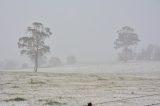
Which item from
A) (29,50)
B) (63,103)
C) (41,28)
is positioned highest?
(41,28)

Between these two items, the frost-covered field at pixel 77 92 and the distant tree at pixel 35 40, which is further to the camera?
the distant tree at pixel 35 40

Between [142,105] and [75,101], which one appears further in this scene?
[75,101]

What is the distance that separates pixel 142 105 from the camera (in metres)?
18.0

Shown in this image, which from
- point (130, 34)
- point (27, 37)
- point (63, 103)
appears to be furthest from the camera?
point (130, 34)

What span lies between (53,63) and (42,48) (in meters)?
77.0

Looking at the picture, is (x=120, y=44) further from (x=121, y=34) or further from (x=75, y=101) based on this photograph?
(x=75, y=101)

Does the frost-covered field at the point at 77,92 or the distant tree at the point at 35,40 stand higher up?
the distant tree at the point at 35,40

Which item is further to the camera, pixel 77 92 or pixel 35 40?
Answer: pixel 35 40

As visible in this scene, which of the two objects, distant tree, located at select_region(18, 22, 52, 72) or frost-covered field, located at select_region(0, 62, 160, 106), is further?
distant tree, located at select_region(18, 22, 52, 72)

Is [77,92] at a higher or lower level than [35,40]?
lower

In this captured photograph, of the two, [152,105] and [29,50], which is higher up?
[29,50]

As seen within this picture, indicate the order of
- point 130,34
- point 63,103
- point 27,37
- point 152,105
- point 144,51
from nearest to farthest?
point 152,105, point 63,103, point 27,37, point 130,34, point 144,51

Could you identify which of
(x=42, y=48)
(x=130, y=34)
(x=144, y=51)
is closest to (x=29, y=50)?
(x=42, y=48)

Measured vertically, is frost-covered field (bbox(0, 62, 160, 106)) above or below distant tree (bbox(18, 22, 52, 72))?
below
